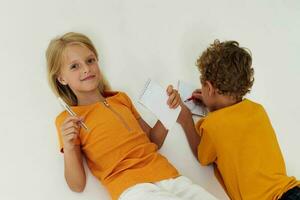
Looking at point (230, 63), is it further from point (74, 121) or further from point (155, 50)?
point (74, 121)

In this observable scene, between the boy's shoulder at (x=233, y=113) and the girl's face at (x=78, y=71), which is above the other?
the girl's face at (x=78, y=71)

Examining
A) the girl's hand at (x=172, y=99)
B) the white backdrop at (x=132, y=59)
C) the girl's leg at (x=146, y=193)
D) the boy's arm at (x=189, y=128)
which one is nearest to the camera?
the girl's leg at (x=146, y=193)

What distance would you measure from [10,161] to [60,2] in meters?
0.62

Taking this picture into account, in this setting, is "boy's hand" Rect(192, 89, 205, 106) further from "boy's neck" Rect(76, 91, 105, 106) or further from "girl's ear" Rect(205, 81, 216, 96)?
"boy's neck" Rect(76, 91, 105, 106)

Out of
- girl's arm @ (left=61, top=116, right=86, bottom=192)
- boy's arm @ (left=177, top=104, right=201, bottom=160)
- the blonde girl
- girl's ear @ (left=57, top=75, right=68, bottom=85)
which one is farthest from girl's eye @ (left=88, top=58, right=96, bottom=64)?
boy's arm @ (left=177, top=104, right=201, bottom=160)

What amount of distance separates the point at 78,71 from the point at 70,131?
0.74ft

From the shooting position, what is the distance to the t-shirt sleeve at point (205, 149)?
130 cm

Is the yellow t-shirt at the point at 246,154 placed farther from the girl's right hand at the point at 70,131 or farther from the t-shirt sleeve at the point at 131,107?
the girl's right hand at the point at 70,131

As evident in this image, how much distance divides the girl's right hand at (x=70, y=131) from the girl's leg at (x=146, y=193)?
206mm

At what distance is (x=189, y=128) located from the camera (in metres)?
1.43

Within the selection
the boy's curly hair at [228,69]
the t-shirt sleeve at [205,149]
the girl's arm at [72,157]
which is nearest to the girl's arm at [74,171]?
the girl's arm at [72,157]

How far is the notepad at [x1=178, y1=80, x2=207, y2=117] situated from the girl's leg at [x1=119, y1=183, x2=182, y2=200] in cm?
44

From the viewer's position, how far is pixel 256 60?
1.78 m

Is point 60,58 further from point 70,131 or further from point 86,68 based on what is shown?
point 70,131
